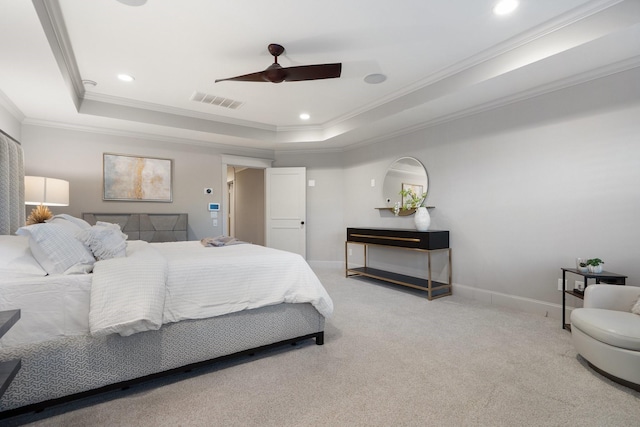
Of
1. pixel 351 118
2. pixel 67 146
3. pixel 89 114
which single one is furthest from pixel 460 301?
pixel 67 146

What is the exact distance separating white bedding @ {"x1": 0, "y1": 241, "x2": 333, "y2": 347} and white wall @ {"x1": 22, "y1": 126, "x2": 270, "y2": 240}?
3256mm

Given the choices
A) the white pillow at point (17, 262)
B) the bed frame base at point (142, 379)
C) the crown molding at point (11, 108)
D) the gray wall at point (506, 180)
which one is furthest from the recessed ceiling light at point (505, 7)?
the crown molding at point (11, 108)

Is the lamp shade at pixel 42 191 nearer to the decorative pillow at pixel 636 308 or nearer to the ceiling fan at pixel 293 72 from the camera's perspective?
the ceiling fan at pixel 293 72

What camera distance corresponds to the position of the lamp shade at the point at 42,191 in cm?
325

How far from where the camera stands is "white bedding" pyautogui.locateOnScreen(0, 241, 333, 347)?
154 cm

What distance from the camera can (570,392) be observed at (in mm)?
1755

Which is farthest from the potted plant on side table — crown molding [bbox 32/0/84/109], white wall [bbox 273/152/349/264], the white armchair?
crown molding [bbox 32/0/84/109]

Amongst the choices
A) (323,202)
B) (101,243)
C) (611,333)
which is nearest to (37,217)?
(101,243)

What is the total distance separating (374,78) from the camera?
11.4ft

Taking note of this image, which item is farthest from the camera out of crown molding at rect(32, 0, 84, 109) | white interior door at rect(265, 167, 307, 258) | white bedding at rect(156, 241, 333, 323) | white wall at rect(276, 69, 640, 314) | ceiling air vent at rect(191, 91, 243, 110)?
white interior door at rect(265, 167, 307, 258)

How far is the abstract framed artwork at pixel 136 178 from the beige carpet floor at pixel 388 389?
3.60 metres

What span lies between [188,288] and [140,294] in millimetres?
294

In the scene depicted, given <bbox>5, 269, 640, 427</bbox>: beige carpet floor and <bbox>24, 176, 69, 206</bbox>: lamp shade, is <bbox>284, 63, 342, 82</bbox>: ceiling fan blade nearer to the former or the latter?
<bbox>5, 269, 640, 427</bbox>: beige carpet floor

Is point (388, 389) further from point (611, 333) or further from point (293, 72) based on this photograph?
point (293, 72)
